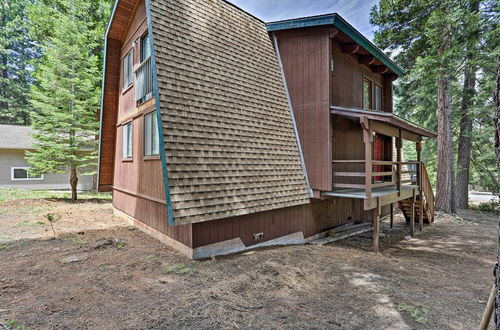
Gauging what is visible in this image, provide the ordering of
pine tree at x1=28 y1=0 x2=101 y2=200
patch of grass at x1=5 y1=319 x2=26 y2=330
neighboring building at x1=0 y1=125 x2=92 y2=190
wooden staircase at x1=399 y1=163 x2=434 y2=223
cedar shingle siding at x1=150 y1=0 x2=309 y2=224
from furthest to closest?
neighboring building at x1=0 y1=125 x2=92 y2=190, pine tree at x1=28 y1=0 x2=101 y2=200, wooden staircase at x1=399 y1=163 x2=434 y2=223, cedar shingle siding at x1=150 y1=0 x2=309 y2=224, patch of grass at x1=5 y1=319 x2=26 y2=330

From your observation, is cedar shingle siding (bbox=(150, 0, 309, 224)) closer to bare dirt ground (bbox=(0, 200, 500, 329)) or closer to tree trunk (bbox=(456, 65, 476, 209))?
bare dirt ground (bbox=(0, 200, 500, 329))

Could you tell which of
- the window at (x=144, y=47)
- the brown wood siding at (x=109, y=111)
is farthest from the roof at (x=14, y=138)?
the window at (x=144, y=47)

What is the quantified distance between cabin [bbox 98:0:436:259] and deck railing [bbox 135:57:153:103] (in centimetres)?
5

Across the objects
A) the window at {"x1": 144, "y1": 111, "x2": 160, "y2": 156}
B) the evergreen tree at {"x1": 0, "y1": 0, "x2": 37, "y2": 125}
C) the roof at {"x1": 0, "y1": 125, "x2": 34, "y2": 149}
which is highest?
the evergreen tree at {"x1": 0, "y1": 0, "x2": 37, "y2": 125}

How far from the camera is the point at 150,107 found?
22.0ft

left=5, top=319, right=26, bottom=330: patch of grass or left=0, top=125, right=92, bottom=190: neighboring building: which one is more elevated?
left=0, top=125, right=92, bottom=190: neighboring building

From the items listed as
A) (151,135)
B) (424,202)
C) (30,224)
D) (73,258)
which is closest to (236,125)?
(151,135)

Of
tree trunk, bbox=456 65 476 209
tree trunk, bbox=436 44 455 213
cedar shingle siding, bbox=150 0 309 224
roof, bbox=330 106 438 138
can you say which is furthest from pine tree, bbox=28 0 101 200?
tree trunk, bbox=456 65 476 209

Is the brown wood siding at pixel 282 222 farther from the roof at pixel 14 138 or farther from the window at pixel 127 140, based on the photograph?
the roof at pixel 14 138

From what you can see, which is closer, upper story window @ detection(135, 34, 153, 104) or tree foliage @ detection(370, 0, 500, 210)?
upper story window @ detection(135, 34, 153, 104)

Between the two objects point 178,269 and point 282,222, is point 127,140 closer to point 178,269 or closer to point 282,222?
point 178,269

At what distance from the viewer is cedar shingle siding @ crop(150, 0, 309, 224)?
5.10 m

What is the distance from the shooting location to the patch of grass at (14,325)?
2714 mm

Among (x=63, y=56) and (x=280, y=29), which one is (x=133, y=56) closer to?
(x=280, y=29)
